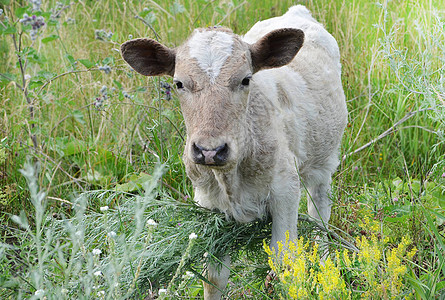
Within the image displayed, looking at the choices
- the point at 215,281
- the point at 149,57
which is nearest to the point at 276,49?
the point at 149,57

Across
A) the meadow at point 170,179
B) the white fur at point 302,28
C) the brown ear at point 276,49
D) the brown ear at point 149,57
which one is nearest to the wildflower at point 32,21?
the meadow at point 170,179

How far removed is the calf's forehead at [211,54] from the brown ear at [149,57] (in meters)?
0.18

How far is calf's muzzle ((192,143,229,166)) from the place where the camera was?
2645 mm

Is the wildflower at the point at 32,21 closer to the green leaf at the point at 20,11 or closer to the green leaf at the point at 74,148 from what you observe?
the green leaf at the point at 20,11

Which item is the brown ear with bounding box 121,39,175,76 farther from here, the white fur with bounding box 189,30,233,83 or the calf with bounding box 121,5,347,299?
the white fur with bounding box 189,30,233,83

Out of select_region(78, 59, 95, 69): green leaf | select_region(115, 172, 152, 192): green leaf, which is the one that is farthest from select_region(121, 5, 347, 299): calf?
select_region(78, 59, 95, 69): green leaf

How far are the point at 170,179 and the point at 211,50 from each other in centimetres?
172

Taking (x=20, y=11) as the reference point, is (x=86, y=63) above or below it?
below

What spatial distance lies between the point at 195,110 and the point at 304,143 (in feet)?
4.02

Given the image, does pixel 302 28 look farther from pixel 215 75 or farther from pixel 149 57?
pixel 215 75

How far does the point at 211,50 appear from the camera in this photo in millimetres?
2980

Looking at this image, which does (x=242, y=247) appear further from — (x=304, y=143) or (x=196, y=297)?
(x=304, y=143)

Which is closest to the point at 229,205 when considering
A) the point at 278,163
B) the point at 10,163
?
the point at 278,163

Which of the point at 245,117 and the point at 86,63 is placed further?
the point at 86,63
